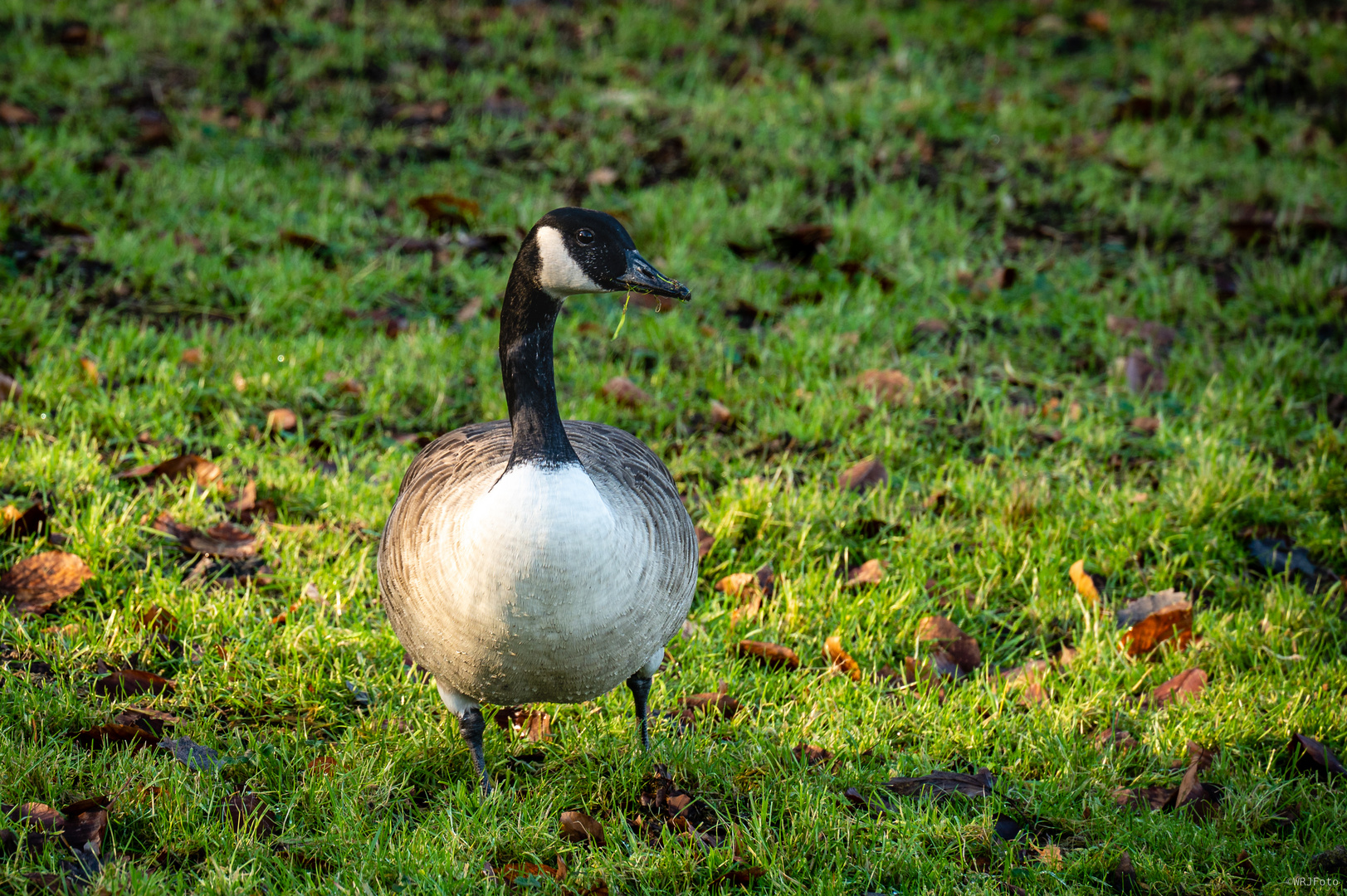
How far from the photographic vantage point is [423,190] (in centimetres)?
634

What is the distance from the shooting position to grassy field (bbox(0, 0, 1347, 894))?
283 centimetres

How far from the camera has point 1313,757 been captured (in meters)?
3.12

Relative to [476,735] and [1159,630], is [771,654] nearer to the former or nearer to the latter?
[476,735]

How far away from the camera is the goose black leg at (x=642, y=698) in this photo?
312cm

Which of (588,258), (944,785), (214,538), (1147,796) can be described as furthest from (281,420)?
(1147,796)

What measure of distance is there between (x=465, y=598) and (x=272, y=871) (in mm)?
757

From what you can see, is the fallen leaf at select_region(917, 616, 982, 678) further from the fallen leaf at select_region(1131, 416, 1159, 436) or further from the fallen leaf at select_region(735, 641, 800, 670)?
the fallen leaf at select_region(1131, 416, 1159, 436)

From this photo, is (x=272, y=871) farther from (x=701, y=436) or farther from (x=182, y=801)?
(x=701, y=436)

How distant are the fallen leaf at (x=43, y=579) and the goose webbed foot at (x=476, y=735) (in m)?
1.36

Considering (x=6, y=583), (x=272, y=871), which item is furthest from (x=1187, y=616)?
(x=6, y=583)

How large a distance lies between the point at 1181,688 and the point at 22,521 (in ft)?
11.9

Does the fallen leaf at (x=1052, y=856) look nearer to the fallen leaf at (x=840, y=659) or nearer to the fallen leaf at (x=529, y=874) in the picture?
the fallen leaf at (x=840, y=659)

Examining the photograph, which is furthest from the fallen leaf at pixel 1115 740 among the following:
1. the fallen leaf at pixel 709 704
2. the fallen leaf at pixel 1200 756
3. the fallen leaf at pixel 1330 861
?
the fallen leaf at pixel 709 704

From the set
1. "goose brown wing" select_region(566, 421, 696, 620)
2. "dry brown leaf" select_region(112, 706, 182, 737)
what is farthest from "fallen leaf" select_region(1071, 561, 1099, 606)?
"dry brown leaf" select_region(112, 706, 182, 737)
